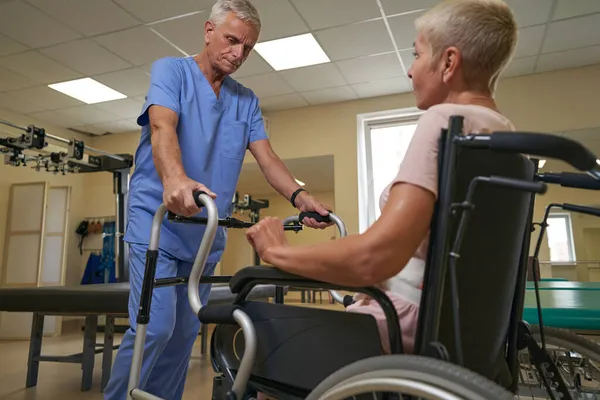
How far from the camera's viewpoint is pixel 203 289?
1454 mm

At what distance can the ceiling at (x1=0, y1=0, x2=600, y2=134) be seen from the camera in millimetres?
3660

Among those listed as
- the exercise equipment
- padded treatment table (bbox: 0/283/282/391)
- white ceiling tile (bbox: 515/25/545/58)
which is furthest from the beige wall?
padded treatment table (bbox: 0/283/282/391)

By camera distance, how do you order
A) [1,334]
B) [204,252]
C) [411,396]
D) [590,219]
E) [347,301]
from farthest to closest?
[1,334], [590,219], [347,301], [204,252], [411,396]

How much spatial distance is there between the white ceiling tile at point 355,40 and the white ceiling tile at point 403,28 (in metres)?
0.08

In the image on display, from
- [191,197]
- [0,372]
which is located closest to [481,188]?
[191,197]

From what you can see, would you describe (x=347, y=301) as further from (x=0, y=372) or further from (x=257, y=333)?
(x=0, y=372)

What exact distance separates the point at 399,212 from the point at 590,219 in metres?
4.27

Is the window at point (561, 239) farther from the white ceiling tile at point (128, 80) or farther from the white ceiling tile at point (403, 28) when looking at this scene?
the white ceiling tile at point (128, 80)

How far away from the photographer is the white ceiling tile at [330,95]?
531 cm

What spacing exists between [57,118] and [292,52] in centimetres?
382

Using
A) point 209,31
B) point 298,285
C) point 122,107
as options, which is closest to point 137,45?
point 122,107

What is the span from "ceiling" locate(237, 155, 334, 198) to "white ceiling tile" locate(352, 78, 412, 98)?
36.5 inches

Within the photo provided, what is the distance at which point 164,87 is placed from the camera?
132 centimetres

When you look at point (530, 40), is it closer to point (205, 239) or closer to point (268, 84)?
point (268, 84)
